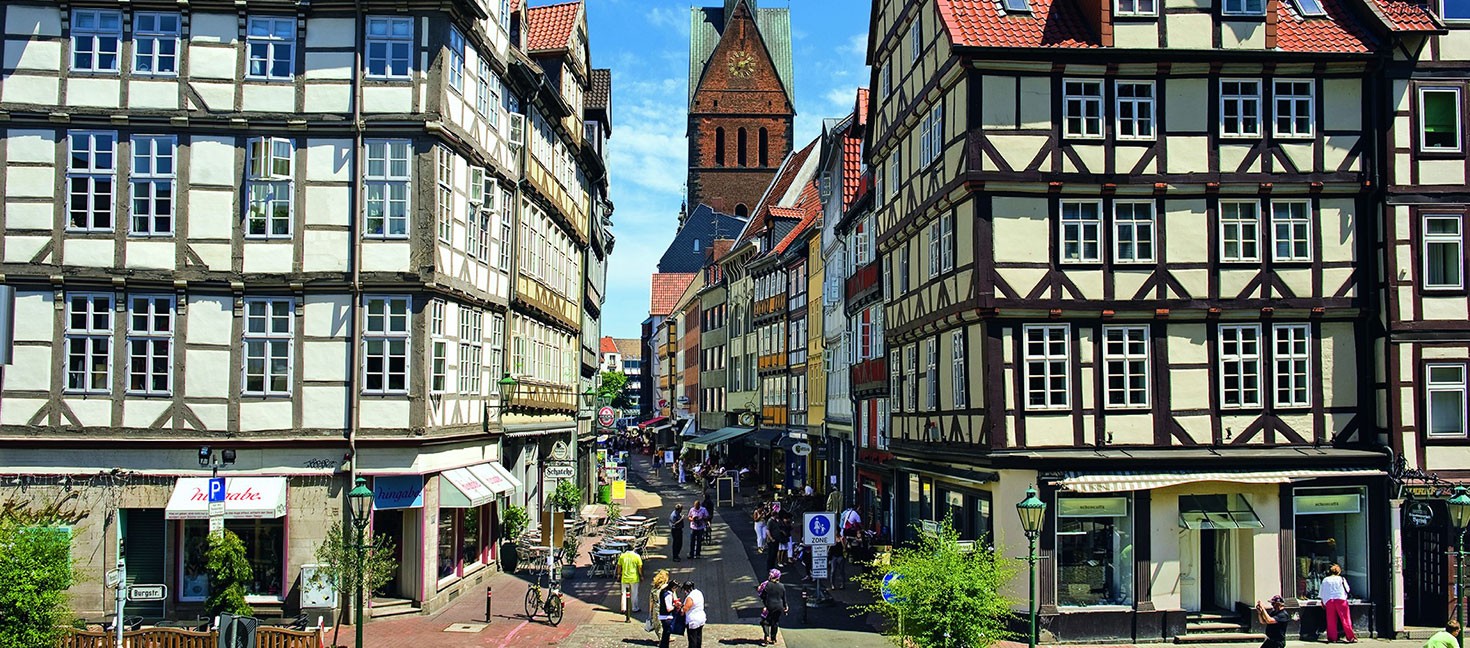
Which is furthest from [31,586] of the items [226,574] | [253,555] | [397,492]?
[397,492]

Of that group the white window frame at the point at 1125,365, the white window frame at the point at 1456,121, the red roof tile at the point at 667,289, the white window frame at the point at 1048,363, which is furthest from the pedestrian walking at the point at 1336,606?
the red roof tile at the point at 667,289

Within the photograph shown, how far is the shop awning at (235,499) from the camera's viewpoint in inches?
923

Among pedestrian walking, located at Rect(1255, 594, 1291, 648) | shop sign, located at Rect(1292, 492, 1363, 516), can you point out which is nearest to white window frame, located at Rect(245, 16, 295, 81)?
pedestrian walking, located at Rect(1255, 594, 1291, 648)

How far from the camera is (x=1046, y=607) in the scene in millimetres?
23406

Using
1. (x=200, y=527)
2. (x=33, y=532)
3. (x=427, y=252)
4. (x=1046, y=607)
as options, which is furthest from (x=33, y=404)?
(x=1046, y=607)

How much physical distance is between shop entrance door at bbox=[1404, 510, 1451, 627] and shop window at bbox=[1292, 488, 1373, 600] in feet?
2.93

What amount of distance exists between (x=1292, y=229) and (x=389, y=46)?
17369mm

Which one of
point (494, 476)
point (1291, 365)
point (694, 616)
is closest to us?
point (694, 616)

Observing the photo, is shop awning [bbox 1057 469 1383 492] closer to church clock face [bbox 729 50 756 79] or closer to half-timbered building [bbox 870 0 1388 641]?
half-timbered building [bbox 870 0 1388 641]

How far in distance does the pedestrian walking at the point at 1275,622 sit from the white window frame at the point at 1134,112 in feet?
28.3

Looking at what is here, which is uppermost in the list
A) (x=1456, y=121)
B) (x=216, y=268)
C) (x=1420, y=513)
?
(x=1456, y=121)

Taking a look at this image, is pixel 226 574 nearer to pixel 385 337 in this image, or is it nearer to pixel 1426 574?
pixel 385 337

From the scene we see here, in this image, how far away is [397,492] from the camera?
80.3 feet

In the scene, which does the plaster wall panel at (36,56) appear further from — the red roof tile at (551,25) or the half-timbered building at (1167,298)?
the half-timbered building at (1167,298)
